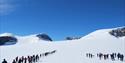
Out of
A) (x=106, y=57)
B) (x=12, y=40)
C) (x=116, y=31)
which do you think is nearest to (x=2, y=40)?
(x=12, y=40)

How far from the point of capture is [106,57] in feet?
113

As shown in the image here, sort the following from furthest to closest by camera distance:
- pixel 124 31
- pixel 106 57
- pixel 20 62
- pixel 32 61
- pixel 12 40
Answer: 1. pixel 12 40
2. pixel 124 31
3. pixel 106 57
4. pixel 32 61
5. pixel 20 62

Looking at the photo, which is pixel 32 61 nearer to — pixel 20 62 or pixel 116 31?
pixel 20 62

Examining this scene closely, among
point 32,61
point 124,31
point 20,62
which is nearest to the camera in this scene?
point 20,62

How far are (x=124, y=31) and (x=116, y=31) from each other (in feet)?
16.3

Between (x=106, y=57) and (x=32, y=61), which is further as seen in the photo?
(x=106, y=57)

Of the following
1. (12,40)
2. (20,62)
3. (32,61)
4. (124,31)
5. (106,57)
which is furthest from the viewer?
(12,40)

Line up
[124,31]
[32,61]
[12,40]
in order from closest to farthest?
1. [32,61]
2. [124,31]
3. [12,40]

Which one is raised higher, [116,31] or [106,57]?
[116,31]

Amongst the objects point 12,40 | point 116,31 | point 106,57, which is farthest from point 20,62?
point 12,40

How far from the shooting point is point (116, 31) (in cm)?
17988

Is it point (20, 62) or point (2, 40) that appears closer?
point (20, 62)

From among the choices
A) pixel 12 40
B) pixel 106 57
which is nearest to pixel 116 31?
pixel 12 40

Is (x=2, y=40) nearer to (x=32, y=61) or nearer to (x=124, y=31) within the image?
(x=124, y=31)
